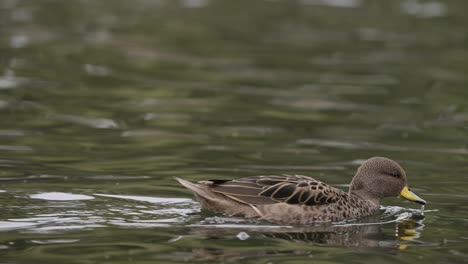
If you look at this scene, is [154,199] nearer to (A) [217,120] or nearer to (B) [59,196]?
(B) [59,196]

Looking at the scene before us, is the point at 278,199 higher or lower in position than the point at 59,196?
lower

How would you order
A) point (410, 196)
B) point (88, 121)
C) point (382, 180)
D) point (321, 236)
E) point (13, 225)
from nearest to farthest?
point (13, 225), point (321, 236), point (410, 196), point (382, 180), point (88, 121)

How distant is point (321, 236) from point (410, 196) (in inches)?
60.6

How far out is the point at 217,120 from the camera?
16.1 meters

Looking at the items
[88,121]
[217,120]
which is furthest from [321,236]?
[88,121]

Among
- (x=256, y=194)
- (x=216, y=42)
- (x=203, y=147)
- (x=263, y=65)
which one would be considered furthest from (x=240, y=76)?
(x=256, y=194)

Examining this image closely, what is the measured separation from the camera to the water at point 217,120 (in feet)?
32.1

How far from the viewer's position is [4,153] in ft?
44.1

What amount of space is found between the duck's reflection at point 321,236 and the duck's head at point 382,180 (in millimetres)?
618

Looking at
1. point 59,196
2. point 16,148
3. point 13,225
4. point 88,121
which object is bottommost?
point 13,225

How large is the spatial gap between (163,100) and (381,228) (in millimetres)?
7583

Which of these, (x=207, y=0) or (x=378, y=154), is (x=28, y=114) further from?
(x=207, y=0)

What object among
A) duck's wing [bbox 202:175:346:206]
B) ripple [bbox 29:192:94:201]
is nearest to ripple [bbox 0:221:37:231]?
ripple [bbox 29:192:94:201]

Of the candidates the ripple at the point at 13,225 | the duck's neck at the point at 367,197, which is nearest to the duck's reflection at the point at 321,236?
the duck's neck at the point at 367,197
